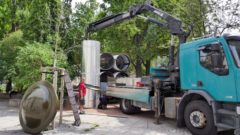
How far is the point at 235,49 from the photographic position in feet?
24.2

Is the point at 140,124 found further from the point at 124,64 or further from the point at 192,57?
the point at 124,64

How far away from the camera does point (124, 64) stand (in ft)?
54.5

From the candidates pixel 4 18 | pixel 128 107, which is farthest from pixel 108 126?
pixel 4 18

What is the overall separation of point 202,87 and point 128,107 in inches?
185

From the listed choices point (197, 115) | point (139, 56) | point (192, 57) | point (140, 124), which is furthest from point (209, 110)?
point (139, 56)

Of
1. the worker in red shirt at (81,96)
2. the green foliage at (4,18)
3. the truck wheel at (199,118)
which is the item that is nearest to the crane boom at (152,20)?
the truck wheel at (199,118)

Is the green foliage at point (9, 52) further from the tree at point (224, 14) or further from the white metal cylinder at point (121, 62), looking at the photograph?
the tree at point (224, 14)

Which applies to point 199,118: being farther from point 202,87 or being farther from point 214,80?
point 214,80

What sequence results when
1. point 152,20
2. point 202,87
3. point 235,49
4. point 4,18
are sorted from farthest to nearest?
point 4,18
point 152,20
point 202,87
point 235,49

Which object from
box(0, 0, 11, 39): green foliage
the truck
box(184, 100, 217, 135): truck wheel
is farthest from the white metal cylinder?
box(0, 0, 11, 39): green foliage

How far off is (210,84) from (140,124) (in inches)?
124

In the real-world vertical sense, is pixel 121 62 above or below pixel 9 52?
→ below

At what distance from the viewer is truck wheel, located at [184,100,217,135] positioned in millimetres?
7742

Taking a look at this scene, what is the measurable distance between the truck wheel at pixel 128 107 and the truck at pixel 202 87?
5.00ft
